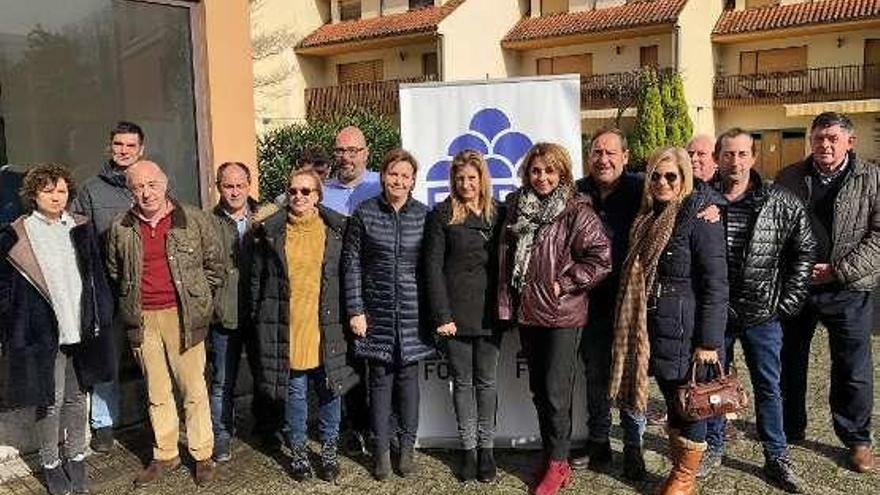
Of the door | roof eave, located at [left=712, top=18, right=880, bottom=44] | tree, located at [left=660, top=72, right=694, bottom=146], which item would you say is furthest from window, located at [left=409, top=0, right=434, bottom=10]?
the door

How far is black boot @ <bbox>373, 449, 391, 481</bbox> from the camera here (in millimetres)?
4230

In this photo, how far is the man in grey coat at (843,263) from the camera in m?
4.02

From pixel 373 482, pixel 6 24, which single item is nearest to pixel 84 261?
pixel 373 482

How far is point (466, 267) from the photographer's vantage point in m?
4.01

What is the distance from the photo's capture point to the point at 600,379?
4.20 m

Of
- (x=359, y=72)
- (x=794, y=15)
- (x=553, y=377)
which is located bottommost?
(x=553, y=377)

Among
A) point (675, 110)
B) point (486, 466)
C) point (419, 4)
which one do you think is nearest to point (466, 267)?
point (486, 466)

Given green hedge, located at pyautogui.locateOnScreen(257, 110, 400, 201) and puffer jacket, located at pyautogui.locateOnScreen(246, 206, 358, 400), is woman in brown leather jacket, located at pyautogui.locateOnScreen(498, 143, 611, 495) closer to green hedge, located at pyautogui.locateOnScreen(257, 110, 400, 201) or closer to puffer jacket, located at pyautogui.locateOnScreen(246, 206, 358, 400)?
puffer jacket, located at pyautogui.locateOnScreen(246, 206, 358, 400)

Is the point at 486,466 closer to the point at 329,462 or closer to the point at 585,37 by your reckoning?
the point at 329,462

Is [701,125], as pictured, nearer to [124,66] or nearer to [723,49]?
[723,49]

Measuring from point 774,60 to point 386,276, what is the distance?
25.1m

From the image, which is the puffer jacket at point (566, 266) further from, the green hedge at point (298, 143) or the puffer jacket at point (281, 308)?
the green hedge at point (298, 143)

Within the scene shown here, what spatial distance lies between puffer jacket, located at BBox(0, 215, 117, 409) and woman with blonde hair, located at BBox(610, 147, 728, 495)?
2836 mm

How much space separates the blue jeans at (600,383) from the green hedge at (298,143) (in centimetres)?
1449
